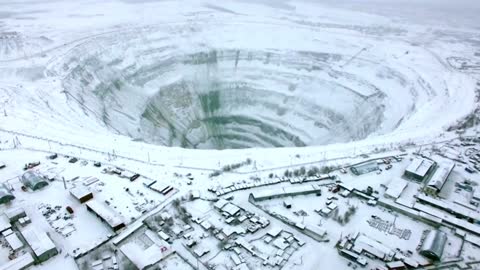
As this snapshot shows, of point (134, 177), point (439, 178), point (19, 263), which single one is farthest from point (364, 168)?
point (19, 263)

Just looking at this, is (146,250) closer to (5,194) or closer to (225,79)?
(5,194)

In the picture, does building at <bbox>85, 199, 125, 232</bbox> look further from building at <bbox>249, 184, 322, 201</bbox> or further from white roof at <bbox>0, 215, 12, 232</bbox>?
building at <bbox>249, 184, 322, 201</bbox>

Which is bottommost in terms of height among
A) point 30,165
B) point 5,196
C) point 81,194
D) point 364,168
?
point 5,196

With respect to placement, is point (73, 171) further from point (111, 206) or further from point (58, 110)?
point (58, 110)

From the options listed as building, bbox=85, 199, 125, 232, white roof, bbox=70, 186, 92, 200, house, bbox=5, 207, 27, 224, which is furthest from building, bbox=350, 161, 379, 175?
house, bbox=5, 207, 27, 224

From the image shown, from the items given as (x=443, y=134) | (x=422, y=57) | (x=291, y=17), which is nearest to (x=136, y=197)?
(x=443, y=134)

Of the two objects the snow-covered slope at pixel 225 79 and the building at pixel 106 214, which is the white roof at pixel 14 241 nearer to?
the building at pixel 106 214
